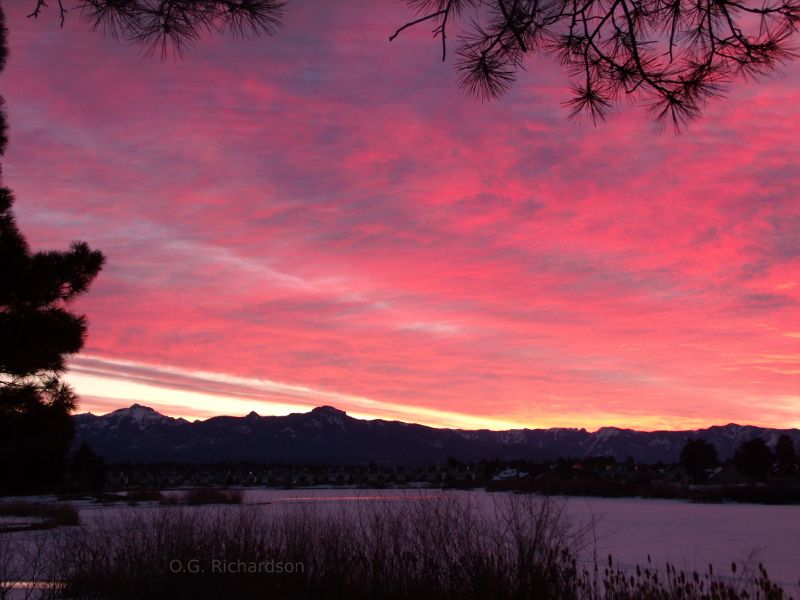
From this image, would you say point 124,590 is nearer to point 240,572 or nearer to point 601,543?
point 240,572

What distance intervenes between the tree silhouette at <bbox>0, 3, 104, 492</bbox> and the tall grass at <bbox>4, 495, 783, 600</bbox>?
1794 millimetres

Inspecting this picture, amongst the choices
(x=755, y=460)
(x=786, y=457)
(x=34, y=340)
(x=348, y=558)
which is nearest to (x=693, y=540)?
(x=348, y=558)

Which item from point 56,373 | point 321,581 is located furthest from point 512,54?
point 56,373

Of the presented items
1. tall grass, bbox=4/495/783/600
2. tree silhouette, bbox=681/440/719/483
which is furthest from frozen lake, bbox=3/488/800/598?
tree silhouette, bbox=681/440/719/483

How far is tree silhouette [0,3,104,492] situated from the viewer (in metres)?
11.3

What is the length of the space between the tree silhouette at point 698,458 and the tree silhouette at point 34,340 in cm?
9939

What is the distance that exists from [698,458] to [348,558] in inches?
4025

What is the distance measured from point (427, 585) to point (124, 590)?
12.1 ft

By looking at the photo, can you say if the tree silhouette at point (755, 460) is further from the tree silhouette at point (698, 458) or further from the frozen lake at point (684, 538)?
the frozen lake at point (684, 538)

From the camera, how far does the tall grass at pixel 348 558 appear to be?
8375mm

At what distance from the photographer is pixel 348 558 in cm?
993

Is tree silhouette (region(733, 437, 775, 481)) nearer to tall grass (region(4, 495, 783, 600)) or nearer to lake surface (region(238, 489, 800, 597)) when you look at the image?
lake surface (region(238, 489, 800, 597))

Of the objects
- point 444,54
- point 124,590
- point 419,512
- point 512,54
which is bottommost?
point 124,590

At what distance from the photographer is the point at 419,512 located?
962cm
